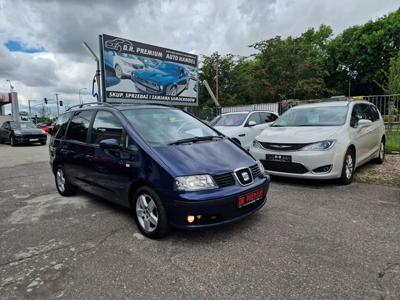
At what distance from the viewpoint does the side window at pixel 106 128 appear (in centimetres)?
402

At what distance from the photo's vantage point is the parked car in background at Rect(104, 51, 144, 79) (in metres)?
14.7

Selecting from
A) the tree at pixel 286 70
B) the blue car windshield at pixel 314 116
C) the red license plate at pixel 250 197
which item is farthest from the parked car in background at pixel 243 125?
the tree at pixel 286 70

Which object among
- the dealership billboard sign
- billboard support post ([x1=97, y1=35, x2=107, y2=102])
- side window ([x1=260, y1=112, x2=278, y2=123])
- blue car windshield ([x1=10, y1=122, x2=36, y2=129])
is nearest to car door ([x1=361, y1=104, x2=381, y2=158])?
side window ([x1=260, y1=112, x2=278, y2=123])

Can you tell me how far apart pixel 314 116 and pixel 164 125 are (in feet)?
12.3

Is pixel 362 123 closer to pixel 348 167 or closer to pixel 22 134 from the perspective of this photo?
pixel 348 167

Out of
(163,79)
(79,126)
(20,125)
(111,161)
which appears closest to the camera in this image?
(111,161)

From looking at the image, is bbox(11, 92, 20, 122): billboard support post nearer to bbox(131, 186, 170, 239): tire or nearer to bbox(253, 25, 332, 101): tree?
bbox(253, 25, 332, 101): tree

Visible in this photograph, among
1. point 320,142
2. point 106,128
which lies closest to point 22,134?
point 106,128

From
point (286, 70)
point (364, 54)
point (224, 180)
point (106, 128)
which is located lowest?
point (224, 180)

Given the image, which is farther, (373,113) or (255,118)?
(255,118)

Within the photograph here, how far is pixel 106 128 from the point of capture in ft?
14.1

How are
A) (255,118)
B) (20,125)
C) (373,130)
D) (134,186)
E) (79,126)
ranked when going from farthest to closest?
(20,125)
(255,118)
(373,130)
(79,126)
(134,186)

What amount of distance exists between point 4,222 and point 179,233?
2602mm

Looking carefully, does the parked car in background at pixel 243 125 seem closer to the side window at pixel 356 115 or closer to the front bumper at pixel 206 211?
the side window at pixel 356 115
